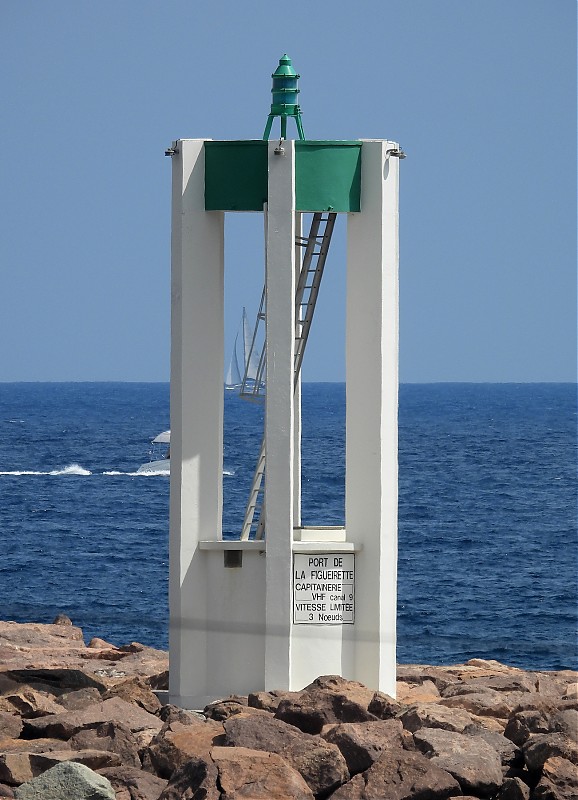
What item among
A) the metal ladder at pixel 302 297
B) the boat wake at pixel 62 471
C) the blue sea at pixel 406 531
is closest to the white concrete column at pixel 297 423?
the metal ladder at pixel 302 297

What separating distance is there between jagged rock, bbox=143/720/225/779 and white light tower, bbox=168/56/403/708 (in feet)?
9.08

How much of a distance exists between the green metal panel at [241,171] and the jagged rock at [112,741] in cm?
524

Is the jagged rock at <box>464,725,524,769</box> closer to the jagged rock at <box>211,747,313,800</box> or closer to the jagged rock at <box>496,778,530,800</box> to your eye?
the jagged rock at <box>496,778,530,800</box>

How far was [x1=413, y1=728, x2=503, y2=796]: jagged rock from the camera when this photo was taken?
1209 centimetres

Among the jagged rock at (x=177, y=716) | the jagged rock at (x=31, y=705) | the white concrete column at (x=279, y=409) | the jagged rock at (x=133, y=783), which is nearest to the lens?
the jagged rock at (x=133, y=783)

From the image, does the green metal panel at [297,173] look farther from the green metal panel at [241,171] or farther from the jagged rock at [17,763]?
the jagged rock at [17,763]

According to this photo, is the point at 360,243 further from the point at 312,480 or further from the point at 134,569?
the point at 312,480

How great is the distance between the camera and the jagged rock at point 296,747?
12.0m

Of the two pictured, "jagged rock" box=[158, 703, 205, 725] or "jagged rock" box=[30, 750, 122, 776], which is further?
"jagged rock" box=[158, 703, 205, 725]

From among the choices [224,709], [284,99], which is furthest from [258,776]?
[284,99]

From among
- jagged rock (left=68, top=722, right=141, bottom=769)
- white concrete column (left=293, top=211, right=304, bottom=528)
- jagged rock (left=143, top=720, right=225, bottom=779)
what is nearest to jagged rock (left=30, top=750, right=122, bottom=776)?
jagged rock (left=68, top=722, right=141, bottom=769)

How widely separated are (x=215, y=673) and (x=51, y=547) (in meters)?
47.6

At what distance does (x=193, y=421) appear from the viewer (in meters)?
16.0

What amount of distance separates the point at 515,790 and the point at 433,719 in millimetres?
1595
